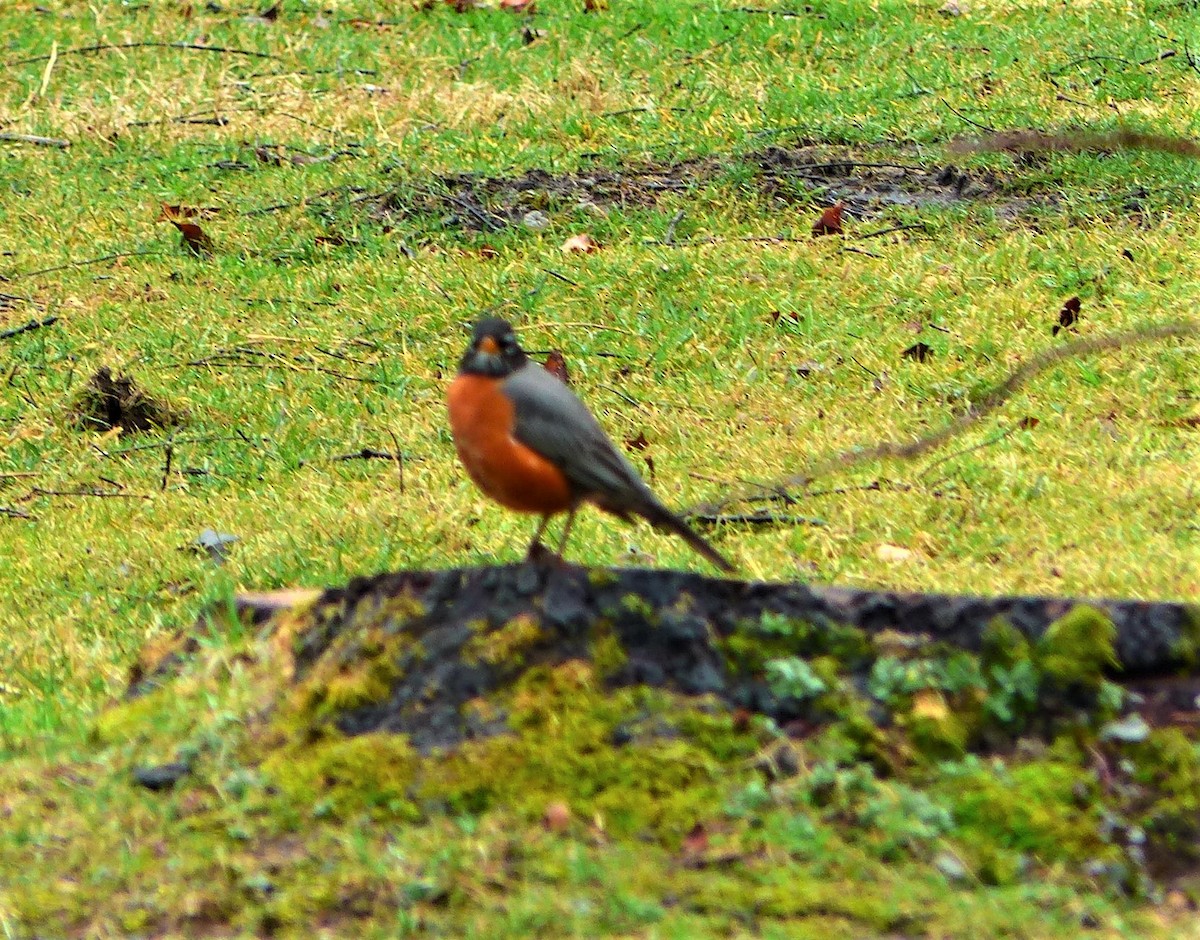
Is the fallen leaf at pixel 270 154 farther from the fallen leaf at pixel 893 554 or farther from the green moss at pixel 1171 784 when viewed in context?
the green moss at pixel 1171 784

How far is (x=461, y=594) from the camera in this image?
3.64m

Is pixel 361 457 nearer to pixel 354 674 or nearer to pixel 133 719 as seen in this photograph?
pixel 133 719

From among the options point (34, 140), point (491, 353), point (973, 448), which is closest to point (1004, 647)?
point (491, 353)

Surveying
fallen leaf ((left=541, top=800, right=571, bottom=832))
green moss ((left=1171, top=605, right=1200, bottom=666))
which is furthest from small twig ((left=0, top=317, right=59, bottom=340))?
green moss ((left=1171, top=605, right=1200, bottom=666))

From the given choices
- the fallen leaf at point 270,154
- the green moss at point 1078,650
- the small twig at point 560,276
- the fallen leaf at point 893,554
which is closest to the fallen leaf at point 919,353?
the small twig at point 560,276

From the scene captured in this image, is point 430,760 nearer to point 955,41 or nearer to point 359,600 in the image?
point 359,600

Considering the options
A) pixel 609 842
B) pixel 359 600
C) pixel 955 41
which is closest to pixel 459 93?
pixel 955 41

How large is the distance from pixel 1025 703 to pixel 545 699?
0.91m

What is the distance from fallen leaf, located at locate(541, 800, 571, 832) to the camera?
321 centimetres

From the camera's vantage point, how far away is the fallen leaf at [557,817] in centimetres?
321

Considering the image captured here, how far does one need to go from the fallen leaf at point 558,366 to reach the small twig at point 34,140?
484 cm

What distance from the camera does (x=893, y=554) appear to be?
203 inches

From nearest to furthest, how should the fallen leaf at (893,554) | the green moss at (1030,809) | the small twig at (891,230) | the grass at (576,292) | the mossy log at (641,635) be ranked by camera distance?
the green moss at (1030,809)
the mossy log at (641,635)
the fallen leaf at (893,554)
the grass at (576,292)
the small twig at (891,230)

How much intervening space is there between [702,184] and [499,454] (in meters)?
5.03
